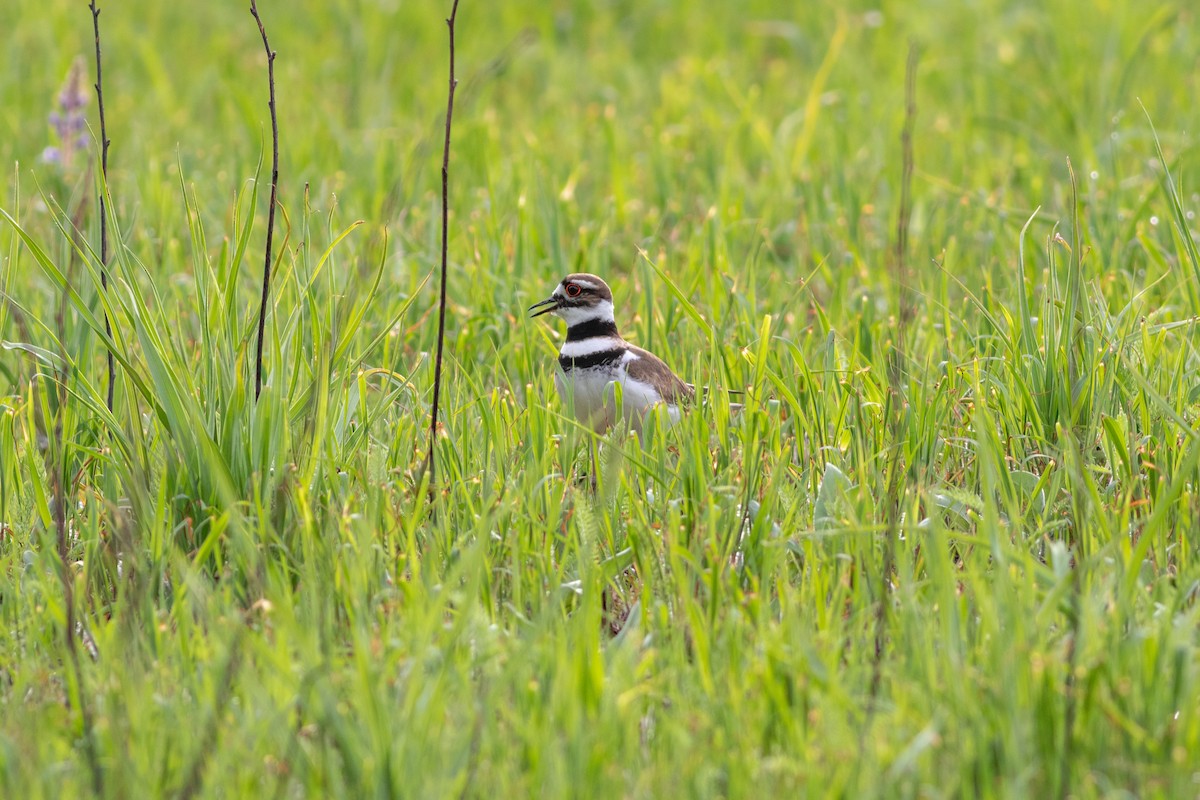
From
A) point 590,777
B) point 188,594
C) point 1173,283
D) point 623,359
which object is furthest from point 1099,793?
point 1173,283

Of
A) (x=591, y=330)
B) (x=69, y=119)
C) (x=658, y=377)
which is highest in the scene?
(x=69, y=119)

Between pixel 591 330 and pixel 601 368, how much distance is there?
29 centimetres

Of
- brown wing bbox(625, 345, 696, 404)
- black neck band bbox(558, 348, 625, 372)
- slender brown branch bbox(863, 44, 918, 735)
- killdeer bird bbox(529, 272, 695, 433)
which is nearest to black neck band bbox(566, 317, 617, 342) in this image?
killdeer bird bbox(529, 272, 695, 433)

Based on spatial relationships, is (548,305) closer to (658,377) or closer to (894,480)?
(658,377)

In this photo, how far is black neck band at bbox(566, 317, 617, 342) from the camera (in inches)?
209

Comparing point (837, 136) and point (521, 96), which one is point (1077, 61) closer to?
point (837, 136)

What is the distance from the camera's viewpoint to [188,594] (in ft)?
11.1

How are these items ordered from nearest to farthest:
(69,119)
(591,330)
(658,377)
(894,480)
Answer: (894,480) < (658,377) < (591,330) < (69,119)

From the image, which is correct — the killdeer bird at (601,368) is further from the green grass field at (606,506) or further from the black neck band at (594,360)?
the green grass field at (606,506)

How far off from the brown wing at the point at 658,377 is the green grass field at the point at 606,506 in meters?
0.23

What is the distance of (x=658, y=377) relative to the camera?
200 inches

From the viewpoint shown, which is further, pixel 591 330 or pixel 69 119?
pixel 69 119

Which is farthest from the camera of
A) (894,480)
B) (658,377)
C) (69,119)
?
(69,119)

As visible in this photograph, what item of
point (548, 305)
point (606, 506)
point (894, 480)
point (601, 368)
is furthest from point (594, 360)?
point (894, 480)
